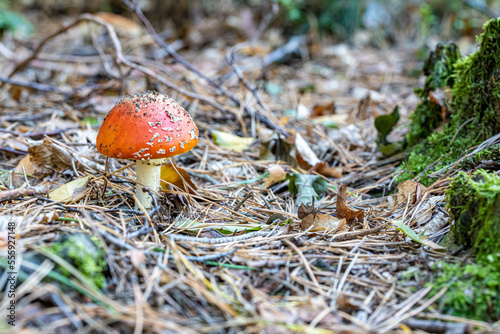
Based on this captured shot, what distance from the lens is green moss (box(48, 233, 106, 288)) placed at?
56.6 inches

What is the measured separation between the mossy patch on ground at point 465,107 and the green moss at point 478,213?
28.6 inches

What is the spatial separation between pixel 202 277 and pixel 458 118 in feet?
6.98

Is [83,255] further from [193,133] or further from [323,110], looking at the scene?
[323,110]

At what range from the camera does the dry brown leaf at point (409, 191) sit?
2.21 meters

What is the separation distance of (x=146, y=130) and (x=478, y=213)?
164cm

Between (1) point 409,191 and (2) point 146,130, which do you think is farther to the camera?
(1) point 409,191

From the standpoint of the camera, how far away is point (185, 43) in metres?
7.34

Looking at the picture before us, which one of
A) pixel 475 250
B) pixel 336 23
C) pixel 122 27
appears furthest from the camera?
pixel 336 23

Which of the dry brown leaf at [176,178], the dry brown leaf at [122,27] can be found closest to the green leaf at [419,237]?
the dry brown leaf at [176,178]

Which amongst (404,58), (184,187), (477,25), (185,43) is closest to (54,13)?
(185,43)

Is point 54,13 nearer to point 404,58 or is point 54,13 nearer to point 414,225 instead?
point 404,58

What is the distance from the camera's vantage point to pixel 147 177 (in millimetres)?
2314

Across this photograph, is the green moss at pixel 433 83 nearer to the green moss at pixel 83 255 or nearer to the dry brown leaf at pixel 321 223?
the dry brown leaf at pixel 321 223

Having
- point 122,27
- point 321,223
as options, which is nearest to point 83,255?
point 321,223
